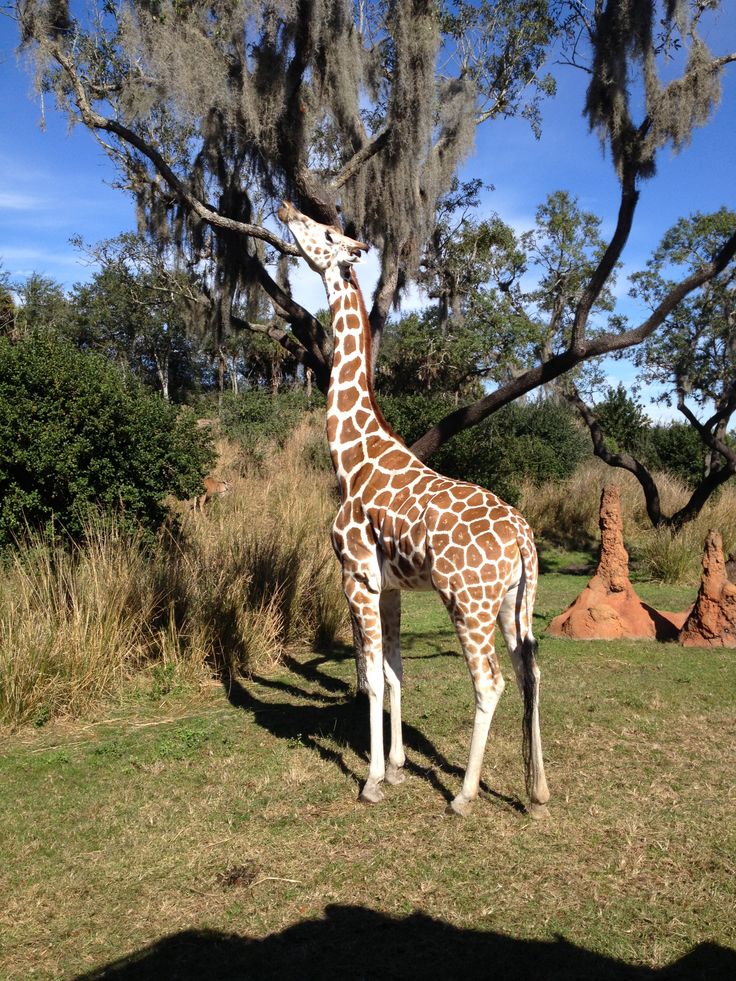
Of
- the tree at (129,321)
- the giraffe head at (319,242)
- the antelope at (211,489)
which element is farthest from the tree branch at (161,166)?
the tree at (129,321)

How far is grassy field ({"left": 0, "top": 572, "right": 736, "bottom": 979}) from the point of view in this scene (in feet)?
10.6

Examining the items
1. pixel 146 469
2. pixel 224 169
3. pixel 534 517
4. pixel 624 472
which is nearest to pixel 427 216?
pixel 224 169

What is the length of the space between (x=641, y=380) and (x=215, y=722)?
15.9m

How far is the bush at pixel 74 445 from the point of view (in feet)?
25.2

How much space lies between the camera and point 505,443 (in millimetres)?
16094

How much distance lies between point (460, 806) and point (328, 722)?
1.87 meters

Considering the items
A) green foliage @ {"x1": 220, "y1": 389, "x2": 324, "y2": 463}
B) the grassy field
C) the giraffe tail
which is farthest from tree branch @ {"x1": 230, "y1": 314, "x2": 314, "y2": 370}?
green foliage @ {"x1": 220, "y1": 389, "x2": 324, "y2": 463}

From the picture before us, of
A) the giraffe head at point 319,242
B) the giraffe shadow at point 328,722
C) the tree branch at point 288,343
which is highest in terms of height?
the giraffe head at point 319,242

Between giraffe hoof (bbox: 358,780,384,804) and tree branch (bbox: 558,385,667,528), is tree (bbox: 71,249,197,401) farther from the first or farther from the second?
giraffe hoof (bbox: 358,780,384,804)

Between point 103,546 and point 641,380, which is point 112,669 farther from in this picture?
point 641,380

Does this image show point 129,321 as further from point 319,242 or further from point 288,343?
point 319,242

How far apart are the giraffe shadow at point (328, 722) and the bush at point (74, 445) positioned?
2.38 m

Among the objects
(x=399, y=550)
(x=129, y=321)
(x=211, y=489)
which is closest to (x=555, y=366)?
(x=399, y=550)

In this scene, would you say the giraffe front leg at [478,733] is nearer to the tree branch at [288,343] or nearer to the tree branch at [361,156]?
the tree branch at [288,343]
